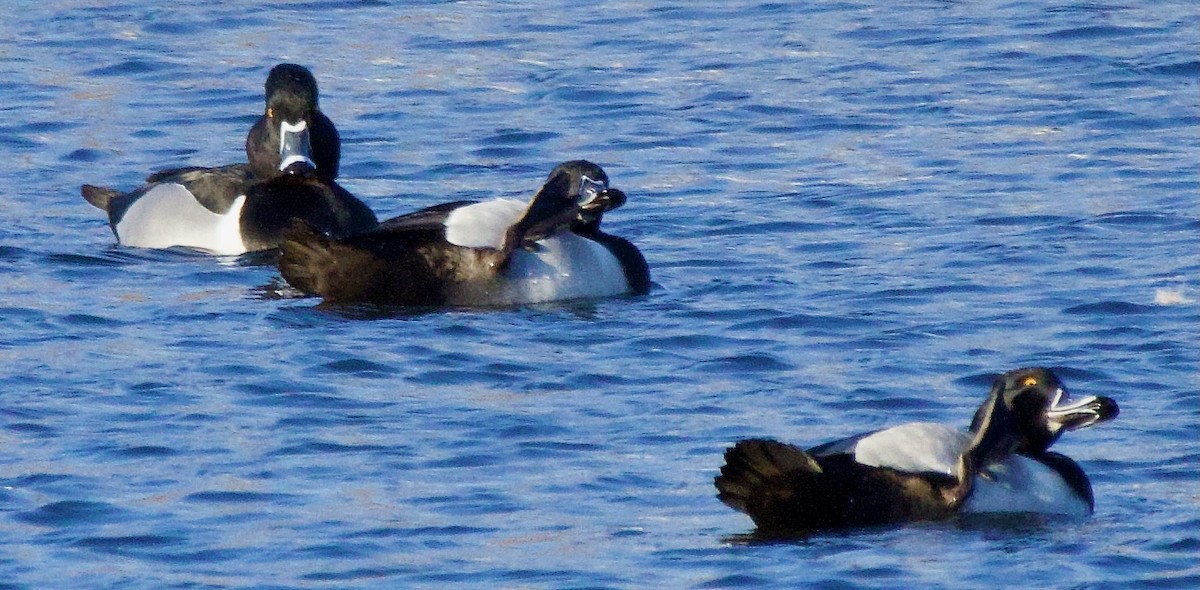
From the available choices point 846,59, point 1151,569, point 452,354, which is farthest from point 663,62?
point 1151,569

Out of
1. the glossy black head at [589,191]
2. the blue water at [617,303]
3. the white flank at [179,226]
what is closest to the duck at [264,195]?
the white flank at [179,226]

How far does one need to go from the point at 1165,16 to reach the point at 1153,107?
2547 millimetres

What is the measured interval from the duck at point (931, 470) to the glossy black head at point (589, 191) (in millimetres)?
3109

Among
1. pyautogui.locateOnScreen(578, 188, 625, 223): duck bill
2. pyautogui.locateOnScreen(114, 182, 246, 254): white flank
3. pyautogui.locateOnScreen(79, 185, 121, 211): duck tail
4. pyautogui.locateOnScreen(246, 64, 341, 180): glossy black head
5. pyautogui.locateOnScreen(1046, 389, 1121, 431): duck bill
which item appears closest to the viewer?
pyautogui.locateOnScreen(1046, 389, 1121, 431): duck bill

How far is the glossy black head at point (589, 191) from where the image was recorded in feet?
36.0

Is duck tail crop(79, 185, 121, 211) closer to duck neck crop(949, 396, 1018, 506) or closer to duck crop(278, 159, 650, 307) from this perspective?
duck crop(278, 159, 650, 307)

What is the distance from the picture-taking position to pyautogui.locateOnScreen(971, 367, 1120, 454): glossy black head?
795 centimetres

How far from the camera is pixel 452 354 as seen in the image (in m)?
9.84

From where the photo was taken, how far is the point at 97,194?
13.1 metres

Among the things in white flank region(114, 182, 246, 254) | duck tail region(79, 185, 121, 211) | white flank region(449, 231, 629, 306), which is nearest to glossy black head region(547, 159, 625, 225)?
white flank region(449, 231, 629, 306)

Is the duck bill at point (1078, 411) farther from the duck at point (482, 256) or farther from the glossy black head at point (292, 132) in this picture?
the glossy black head at point (292, 132)

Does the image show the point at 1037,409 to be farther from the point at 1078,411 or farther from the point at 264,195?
the point at 264,195

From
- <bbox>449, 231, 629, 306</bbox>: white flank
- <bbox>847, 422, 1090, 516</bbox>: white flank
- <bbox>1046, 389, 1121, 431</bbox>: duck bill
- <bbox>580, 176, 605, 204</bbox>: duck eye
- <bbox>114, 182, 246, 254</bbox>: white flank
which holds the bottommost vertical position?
<bbox>114, 182, 246, 254</bbox>: white flank

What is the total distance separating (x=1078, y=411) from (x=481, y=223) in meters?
3.59
